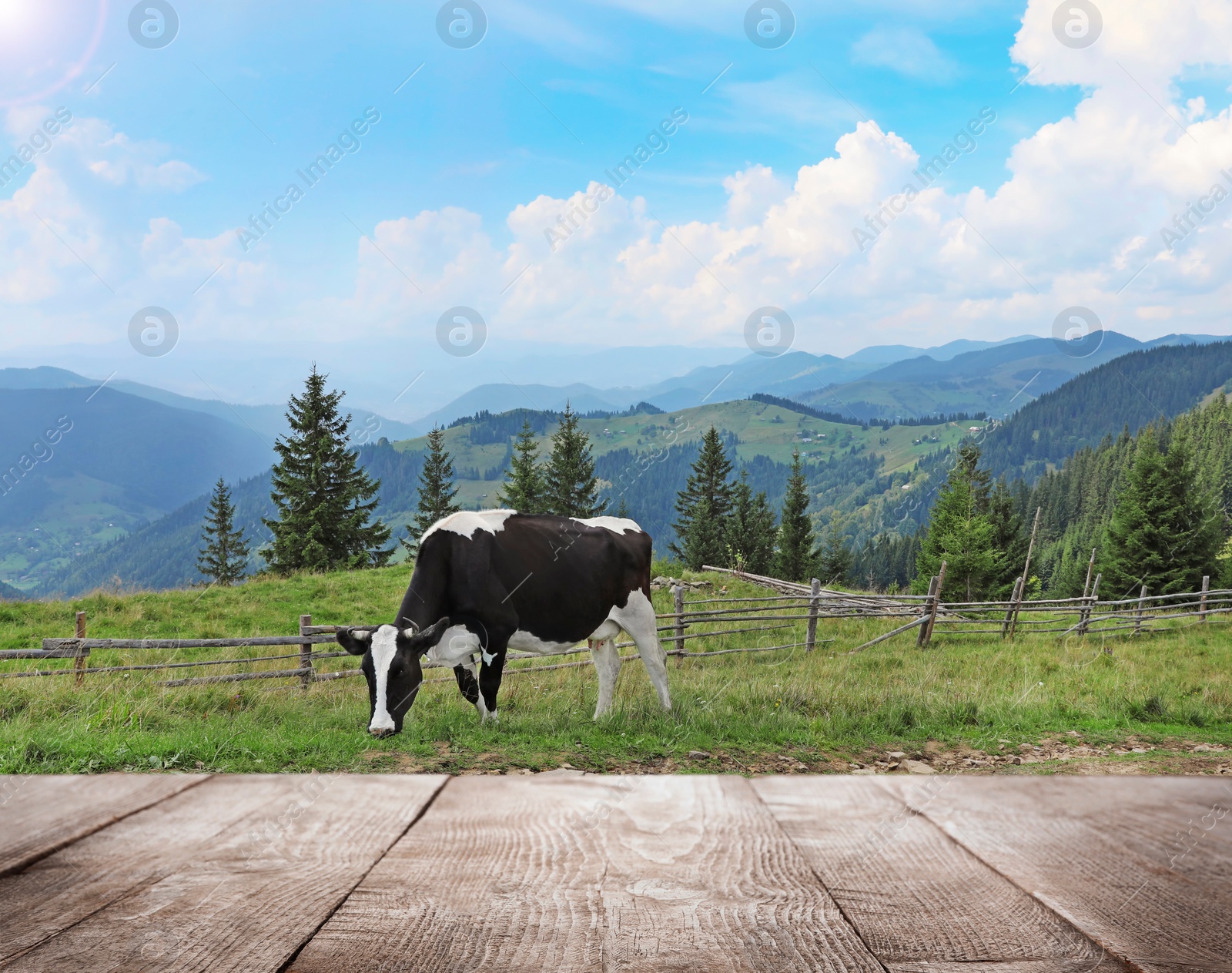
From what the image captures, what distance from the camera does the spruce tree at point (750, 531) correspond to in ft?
181

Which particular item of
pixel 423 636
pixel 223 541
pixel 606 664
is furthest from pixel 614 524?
pixel 223 541

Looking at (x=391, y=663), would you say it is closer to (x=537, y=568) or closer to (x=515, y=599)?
(x=515, y=599)

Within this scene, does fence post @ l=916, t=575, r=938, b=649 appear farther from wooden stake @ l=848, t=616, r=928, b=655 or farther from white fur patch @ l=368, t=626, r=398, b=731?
A: white fur patch @ l=368, t=626, r=398, b=731

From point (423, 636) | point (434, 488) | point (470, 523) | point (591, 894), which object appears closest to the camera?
point (591, 894)

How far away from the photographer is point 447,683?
10.0 meters

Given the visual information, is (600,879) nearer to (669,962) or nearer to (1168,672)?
(669,962)

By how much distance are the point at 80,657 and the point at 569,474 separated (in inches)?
1522

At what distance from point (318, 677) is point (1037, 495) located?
13495 cm

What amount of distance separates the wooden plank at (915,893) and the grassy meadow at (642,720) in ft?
10.8

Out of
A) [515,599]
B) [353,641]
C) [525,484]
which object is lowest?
[353,641]

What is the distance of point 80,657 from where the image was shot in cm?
880

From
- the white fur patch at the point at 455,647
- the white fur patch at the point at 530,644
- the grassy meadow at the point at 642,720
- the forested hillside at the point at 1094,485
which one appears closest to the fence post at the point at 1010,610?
the grassy meadow at the point at 642,720

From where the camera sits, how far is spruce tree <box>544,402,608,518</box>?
4644cm

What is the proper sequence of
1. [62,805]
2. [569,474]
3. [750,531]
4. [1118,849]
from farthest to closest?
[750,531] < [569,474] < [62,805] < [1118,849]
